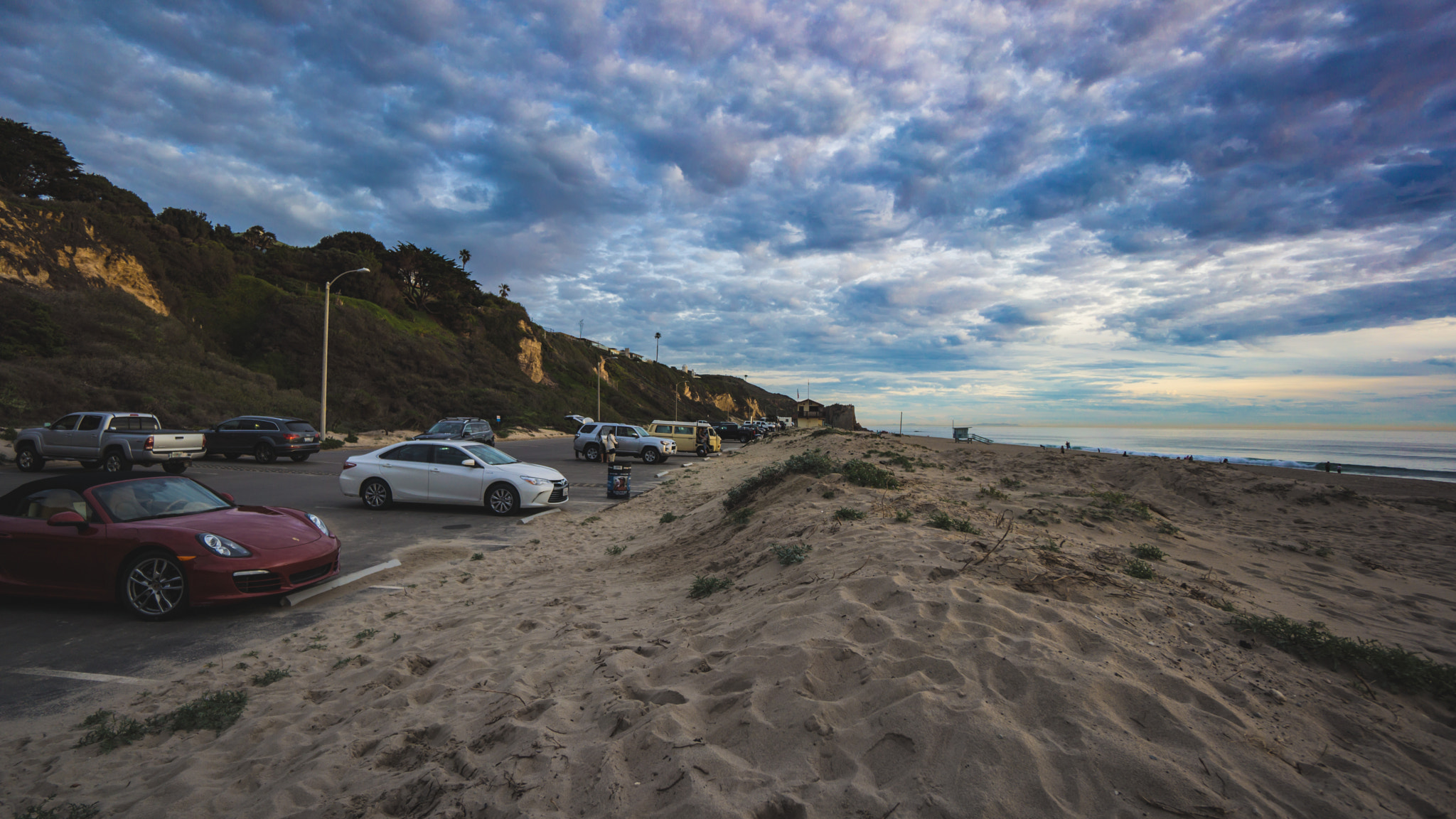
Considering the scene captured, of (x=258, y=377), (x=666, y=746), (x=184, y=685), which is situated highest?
(x=258, y=377)

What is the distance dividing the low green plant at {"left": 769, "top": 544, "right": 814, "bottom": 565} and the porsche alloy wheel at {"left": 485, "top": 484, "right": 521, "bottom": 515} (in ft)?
25.6

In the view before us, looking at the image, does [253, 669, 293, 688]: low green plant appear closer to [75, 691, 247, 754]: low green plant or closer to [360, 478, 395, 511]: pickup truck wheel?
[75, 691, 247, 754]: low green plant

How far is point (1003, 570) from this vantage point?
4.77 meters

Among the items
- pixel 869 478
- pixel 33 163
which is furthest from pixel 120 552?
pixel 33 163

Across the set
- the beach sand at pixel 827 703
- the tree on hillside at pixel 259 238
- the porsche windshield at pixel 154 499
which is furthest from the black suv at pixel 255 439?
the tree on hillside at pixel 259 238

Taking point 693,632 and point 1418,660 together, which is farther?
point 693,632

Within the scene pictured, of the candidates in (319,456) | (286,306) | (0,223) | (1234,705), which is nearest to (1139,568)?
(1234,705)

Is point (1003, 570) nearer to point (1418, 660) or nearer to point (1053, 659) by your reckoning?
point (1053, 659)

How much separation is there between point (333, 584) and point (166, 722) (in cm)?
334

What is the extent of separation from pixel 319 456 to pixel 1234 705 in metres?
29.1

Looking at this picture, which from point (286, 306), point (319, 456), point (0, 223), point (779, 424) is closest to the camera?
point (319, 456)

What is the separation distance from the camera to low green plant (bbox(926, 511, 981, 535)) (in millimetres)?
6344

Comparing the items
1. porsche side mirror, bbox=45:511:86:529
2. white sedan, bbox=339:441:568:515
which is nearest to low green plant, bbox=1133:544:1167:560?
white sedan, bbox=339:441:568:515

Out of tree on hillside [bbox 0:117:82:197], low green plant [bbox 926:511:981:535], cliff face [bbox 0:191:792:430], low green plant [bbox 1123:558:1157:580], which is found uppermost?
tree on hillside [bbox 0:117:82:197]
